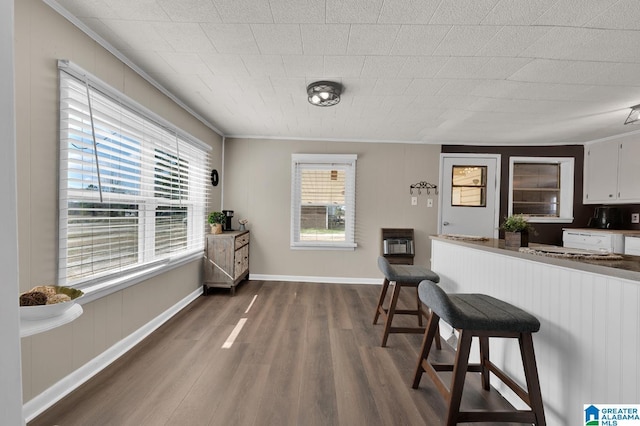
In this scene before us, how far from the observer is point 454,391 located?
1406 millimetres

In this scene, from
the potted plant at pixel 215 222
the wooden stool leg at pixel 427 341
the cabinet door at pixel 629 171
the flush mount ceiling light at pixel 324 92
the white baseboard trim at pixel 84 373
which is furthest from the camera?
the potted plant at pixel 215 222

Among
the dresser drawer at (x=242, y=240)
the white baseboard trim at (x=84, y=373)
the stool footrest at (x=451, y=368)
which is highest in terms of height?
the dresser drawer at (x=242, y=240)

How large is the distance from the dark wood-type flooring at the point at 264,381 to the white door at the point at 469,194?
99.9 inches

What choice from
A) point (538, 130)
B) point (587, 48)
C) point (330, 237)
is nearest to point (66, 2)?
point (587, 48)

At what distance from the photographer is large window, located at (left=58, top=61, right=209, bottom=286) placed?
1.79 metres

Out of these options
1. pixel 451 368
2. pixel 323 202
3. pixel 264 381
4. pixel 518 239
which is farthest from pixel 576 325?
pixel 323 202

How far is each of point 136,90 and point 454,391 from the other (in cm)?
311

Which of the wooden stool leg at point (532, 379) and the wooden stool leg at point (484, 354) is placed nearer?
the wooden stool leg at point (532, 379)

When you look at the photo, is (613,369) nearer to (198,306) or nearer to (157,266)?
(157,266)

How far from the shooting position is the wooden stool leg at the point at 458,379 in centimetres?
140

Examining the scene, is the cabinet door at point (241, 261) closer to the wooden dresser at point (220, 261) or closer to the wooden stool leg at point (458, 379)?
the wooden dresser at point (220, 261)

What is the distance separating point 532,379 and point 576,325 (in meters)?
0.34

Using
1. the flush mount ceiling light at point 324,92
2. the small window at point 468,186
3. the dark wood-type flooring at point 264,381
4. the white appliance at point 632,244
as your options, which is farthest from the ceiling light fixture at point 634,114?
the dark wood-type flooring at point 264,381

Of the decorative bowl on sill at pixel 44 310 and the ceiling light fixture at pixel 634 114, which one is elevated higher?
the ceiling light fixture at pixel 634 114
